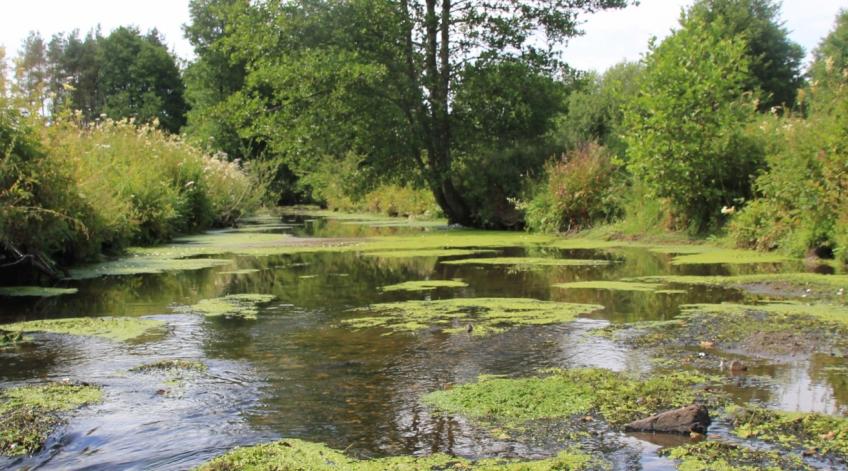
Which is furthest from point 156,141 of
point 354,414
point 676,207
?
point 354,414

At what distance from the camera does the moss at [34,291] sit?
313 inches

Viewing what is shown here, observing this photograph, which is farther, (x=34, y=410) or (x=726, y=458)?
(x=34, y=410)

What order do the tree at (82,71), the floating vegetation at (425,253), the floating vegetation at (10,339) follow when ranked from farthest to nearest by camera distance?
the tree at (82,71) < the floating vegetation at (425,253) < the floating vegetation at (10,339)

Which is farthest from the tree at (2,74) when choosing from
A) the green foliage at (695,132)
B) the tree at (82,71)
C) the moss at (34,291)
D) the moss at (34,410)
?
the tree at (82,71)

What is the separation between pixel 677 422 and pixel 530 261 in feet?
23.4

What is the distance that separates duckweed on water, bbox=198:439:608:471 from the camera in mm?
2904

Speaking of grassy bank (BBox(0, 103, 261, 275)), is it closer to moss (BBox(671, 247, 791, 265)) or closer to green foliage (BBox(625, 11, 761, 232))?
moss (BBox(671, 247, 791, 265))

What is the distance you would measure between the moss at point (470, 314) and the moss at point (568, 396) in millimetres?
1453

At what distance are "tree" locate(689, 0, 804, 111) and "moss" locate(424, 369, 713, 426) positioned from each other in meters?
29.7

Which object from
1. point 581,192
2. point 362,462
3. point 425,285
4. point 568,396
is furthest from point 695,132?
point 362,462

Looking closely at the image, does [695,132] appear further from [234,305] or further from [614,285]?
[234,305]

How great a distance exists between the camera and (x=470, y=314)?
6.27 m

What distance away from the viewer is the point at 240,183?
72.0 ft

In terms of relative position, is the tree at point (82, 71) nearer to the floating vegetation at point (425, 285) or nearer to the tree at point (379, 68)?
the tree at point (379, 68)
